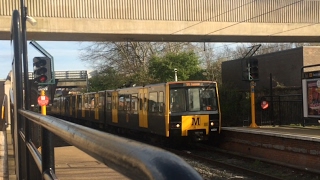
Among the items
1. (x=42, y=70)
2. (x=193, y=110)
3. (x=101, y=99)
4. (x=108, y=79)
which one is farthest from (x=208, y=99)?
(x=108, y=79)

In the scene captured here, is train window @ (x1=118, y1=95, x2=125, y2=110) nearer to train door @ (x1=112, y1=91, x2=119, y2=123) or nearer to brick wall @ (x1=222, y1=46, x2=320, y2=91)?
train door @ (x1=112, y1=91, x2=119, y2=123)

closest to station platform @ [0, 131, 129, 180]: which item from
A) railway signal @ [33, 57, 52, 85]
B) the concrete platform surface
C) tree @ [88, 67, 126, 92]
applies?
the concrete platform surface

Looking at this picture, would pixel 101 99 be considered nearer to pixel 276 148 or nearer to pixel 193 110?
pixel 193 110

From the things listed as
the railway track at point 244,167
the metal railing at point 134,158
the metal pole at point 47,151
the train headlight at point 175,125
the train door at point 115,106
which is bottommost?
the railway track at point 244,167

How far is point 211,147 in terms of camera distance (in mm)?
19938

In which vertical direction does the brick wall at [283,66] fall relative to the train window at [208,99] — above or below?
above

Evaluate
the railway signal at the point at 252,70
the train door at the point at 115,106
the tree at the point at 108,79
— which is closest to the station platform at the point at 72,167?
the train door at the point at 115,106

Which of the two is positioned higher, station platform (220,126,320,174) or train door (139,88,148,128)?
train door (139,88,148,128)

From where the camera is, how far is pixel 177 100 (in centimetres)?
1817

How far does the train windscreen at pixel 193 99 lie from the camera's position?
59.5 ft

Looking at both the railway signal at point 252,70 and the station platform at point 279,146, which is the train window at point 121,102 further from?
the railway signal at point 252,70

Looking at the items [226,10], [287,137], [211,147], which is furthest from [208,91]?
[226,10]

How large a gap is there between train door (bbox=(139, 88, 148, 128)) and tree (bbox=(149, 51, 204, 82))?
13243 mm

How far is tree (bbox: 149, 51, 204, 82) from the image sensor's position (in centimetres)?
3380
